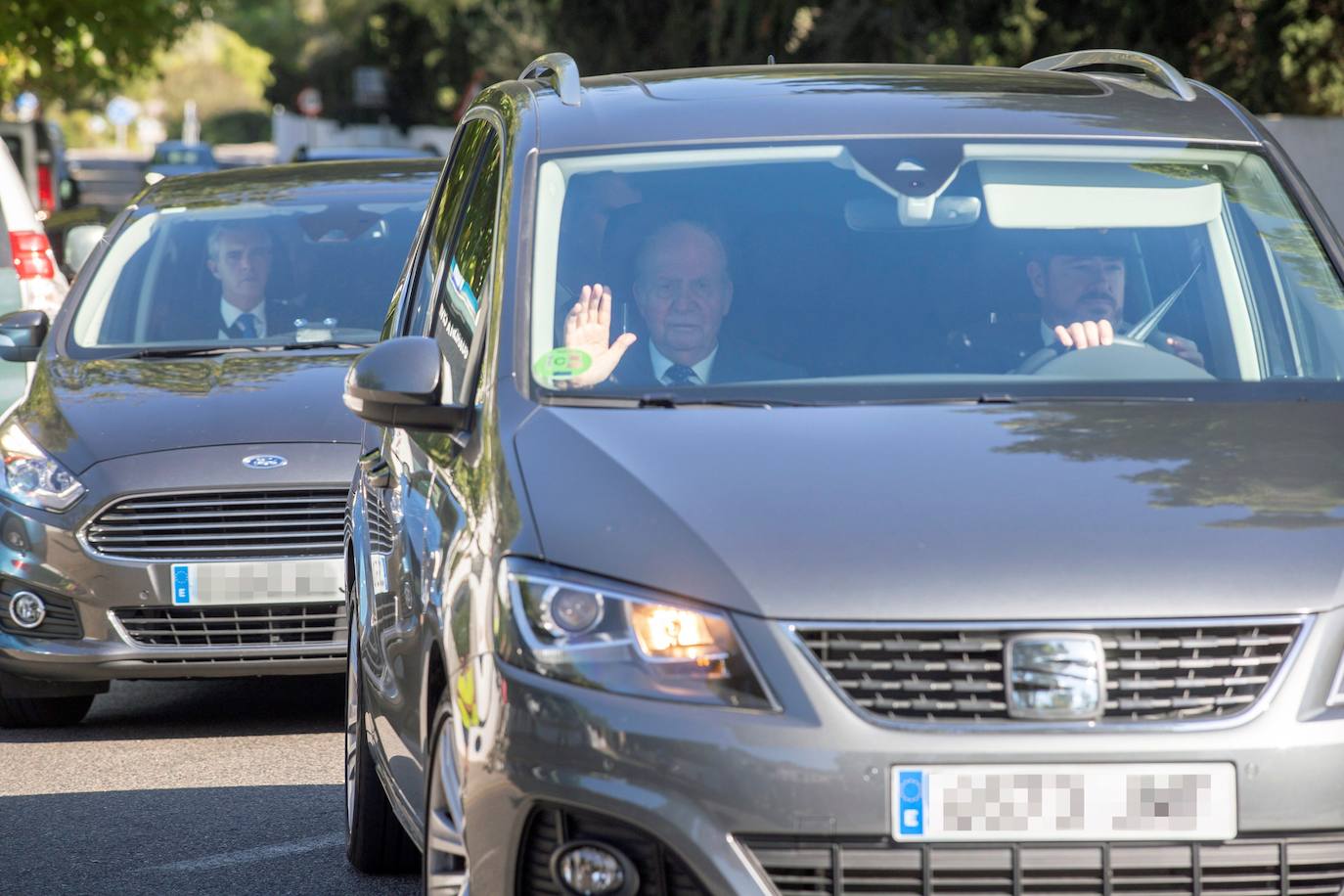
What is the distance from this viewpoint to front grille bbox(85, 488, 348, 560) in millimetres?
7680

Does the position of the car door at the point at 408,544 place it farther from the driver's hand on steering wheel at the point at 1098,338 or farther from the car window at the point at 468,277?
the driver's hand on steering wheel at the point at 1098,338

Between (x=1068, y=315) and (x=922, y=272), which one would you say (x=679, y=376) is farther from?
(x=1068, y=315)

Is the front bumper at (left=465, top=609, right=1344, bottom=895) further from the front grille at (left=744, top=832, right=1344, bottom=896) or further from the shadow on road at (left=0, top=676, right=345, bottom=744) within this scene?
the shadow on road at (left=0, top=676, right=345, bottom=744)

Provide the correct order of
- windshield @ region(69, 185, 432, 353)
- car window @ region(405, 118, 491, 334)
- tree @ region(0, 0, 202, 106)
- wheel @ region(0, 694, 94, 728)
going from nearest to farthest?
1. car window @ region(405, 118, 491, 334)
2. wheel @ region(0, 694, 94, 728)
3. windshield @ region(69, 185, 432, 353)
4. tree @ region(0, 0, 202, 106)

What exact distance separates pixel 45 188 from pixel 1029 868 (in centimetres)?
2648

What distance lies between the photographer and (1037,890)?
3.59m

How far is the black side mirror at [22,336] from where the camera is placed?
8828mm

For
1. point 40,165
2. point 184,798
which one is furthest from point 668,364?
point 40,165

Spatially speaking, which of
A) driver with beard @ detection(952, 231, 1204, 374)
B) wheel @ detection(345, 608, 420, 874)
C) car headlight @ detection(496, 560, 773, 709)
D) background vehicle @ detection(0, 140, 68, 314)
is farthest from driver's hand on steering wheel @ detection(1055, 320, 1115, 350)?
background vehicle @ detection(0, 140, 68, 314)

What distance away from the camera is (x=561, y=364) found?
4488mm

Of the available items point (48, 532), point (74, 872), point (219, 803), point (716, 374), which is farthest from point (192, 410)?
point (716, 374)

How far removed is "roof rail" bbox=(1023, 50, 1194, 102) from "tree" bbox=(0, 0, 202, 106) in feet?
100

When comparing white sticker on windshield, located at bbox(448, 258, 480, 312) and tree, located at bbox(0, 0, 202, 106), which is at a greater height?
tree, located at bbox(0, 0, 202, 106)

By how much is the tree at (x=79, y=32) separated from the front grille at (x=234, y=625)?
28617mm
